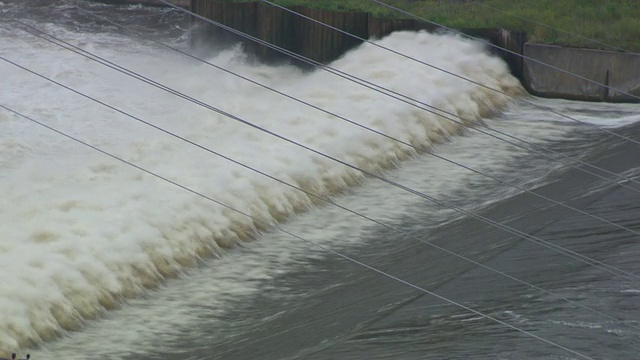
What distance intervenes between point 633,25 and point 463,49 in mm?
3093

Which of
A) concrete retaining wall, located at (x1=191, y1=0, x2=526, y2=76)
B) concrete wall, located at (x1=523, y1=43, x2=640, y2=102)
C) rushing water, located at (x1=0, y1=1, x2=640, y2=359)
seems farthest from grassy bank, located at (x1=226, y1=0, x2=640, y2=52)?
rushing water, located at (x1=0, y1=1, x2=640, y2=359)

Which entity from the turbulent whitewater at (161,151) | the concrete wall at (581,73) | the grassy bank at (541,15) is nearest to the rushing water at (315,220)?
the turbulent whitewater at (161,151)

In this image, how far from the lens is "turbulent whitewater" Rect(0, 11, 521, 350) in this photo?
13648mm

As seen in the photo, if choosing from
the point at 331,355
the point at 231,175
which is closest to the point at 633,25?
the point at 231,175

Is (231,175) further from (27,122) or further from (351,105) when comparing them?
(27,122)

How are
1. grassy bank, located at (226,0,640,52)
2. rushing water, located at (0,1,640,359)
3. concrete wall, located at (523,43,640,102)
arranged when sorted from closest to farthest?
rushing water, located at (0,1,640,359) → concrete wall, located at (523,43,640,102) → grassy bank, located at (226,0,640,52)

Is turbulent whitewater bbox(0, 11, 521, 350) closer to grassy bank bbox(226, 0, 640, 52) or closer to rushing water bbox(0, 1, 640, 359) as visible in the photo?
rushing water bbox(0, 1, 640, 359)

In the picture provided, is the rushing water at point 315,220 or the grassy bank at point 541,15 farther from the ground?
the grassy bank at point 541,15

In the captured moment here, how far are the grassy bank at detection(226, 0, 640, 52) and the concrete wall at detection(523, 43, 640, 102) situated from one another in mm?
404

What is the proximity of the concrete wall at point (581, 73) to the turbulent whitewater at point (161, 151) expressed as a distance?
499mm

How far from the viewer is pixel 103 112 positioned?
2259 cm

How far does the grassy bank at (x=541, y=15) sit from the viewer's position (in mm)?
23219

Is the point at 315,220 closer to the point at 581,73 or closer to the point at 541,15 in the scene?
the point at 581,73

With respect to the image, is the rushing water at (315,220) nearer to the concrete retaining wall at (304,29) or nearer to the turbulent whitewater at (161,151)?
the turbulent whitewater at (161,151)
